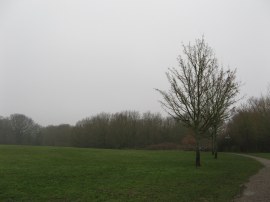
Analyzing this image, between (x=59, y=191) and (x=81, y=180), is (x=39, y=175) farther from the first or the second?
(x=59, y=191)

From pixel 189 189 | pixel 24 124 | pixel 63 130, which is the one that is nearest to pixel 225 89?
pixel 189 189

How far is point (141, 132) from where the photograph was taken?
347 ft

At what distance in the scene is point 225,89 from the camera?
→ 32188 mm

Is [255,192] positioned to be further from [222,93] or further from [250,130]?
[250,130]

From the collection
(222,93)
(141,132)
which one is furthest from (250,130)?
(222,93)

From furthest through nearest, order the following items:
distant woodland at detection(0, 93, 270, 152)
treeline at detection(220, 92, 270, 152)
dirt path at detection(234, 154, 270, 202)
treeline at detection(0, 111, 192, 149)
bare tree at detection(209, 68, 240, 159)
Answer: treeline at detection(0, 111, 192, 149)
distant woodland at detection(0, 93, 270, 152)
treeline at detection(220, 92, 270, 152)
bare tree at detection(209, 68, 240, 159)
dirt path at detection(234, 154, 270, 202)

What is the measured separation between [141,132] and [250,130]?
36.8 metres

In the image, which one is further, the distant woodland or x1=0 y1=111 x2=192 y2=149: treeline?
x1=0 y1=111 x2=192 y2=149: treeline

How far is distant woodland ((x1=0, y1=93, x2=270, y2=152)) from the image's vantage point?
7919cm

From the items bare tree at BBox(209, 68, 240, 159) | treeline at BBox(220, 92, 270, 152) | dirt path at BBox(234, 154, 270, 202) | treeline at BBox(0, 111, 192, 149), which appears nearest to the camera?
dirt path at BBox(234, 154, 270, 202)

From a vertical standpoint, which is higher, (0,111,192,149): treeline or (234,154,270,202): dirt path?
(0,111,192,149): treeline

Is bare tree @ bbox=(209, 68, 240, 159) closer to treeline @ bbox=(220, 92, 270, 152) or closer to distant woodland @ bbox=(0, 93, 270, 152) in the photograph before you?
distant woodland @ bbox=(0, 93, 270, 152)

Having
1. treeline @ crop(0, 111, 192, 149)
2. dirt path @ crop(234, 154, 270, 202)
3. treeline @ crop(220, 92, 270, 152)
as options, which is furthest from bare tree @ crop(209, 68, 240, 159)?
treeline @ crop(0, 111, 192, 149)

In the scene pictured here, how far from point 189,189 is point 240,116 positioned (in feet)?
238
